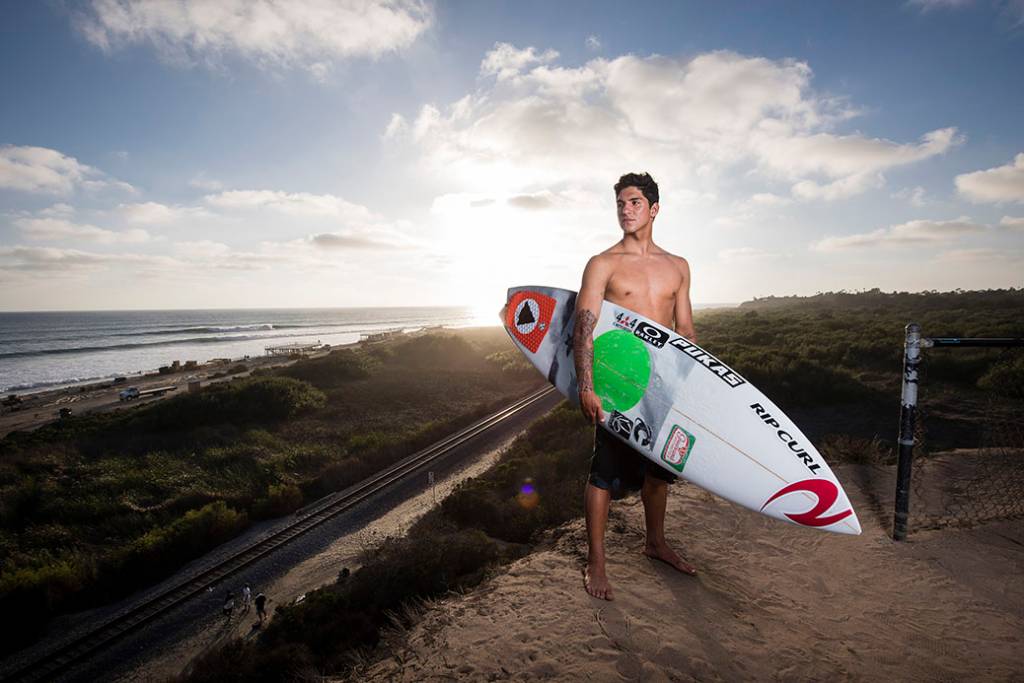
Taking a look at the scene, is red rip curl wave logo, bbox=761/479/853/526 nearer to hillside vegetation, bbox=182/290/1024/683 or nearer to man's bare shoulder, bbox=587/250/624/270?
man's bare shoulder, bbox=587/250/624/270

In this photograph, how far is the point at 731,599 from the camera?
3775 mm

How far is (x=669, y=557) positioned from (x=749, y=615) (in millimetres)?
750

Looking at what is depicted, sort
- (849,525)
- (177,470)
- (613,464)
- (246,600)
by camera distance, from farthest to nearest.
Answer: (177,470) → (246,600) → (613,464) → (849,525)

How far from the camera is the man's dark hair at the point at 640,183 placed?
3.39 metres

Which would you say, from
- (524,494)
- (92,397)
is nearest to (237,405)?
(524,494)

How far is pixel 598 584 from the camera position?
Result: 11.8ft

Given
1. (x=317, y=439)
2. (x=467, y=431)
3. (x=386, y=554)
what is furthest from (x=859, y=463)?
(x=317, y=439)

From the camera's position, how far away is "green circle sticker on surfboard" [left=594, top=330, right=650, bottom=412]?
11.8ft

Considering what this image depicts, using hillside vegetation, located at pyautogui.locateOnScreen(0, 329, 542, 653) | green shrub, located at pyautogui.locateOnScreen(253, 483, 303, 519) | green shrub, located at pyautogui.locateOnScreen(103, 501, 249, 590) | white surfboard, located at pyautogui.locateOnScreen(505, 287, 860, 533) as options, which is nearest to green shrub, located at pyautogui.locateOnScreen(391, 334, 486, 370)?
hillside vegetation, located at pyautogui.locateOnScreen(0, 329, 542, 653)

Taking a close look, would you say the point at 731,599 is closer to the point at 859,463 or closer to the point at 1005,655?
the point at 1005,655

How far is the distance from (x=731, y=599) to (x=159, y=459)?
2233cm

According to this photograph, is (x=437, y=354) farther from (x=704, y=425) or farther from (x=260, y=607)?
(x=704, y=425)

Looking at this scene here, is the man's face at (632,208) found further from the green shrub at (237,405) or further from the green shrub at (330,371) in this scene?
the green shrub at (330,371)

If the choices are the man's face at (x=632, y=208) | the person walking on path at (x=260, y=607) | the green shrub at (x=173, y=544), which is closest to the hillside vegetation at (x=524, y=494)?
the person walking on path at (x=260, y=607)
